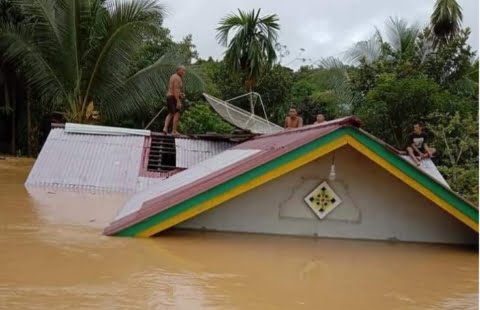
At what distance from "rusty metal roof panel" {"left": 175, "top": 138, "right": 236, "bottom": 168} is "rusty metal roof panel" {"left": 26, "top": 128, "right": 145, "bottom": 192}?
66 cm

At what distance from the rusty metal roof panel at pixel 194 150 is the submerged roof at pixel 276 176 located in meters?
4.88

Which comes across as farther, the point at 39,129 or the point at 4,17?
the point at 39,129

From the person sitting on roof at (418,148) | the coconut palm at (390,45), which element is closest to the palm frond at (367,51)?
Answer: the coconut palm at (390,45)

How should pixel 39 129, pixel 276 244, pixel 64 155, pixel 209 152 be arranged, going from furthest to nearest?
pixel 39 129 → pixel 209 152 → pixel 64 155 → pixel 276 244

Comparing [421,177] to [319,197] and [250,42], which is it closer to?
[319,197]

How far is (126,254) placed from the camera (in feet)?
15.9

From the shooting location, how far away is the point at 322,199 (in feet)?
19.8

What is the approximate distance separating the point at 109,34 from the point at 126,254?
11259mm

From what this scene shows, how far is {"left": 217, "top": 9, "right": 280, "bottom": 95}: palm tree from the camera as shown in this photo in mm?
17359

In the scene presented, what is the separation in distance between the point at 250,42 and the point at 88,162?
836cm

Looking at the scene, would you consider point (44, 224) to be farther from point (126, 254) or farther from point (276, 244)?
point (276, 244)

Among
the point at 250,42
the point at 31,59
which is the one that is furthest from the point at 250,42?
the point at 31,59

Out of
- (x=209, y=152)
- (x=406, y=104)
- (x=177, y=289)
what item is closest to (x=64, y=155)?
(x=209, y=152)

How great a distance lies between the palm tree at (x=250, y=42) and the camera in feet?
57.0
